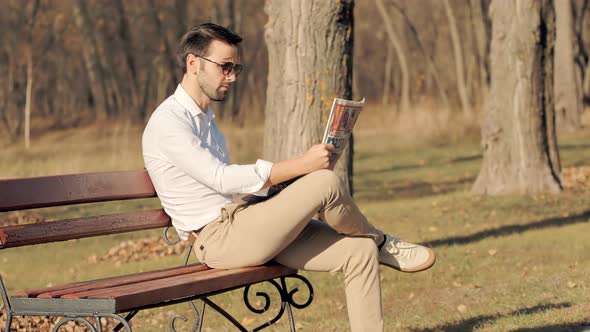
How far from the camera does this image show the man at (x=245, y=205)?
185 inches

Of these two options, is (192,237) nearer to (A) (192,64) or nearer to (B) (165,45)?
(A) (192,64)

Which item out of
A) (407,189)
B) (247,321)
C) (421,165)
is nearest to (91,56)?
(421,165)

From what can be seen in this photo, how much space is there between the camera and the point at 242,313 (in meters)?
7.47

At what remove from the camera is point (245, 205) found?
4922 millimetres

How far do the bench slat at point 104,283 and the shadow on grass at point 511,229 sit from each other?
17.1 ft

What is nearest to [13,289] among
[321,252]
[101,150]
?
[321,252]

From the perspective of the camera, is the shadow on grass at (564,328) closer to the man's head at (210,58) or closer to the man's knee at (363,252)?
the man's knee at (363,252)

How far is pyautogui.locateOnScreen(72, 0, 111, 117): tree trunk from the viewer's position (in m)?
36.7

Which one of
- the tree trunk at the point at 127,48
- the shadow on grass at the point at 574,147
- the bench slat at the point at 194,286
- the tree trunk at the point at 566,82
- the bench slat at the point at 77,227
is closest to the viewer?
the bench slat at the point at 194,286

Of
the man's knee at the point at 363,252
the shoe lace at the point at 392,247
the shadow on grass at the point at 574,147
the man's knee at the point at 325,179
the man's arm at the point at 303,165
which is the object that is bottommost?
the shadow on grass at the point at 574,147

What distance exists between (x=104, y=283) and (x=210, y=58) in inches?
46.8

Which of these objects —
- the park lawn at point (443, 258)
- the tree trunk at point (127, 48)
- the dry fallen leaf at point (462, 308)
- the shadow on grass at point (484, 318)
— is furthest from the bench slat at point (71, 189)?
the tree trunk at point (127, 48)

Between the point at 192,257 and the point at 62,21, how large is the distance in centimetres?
3359

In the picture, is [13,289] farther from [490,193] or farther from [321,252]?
[490,193]
